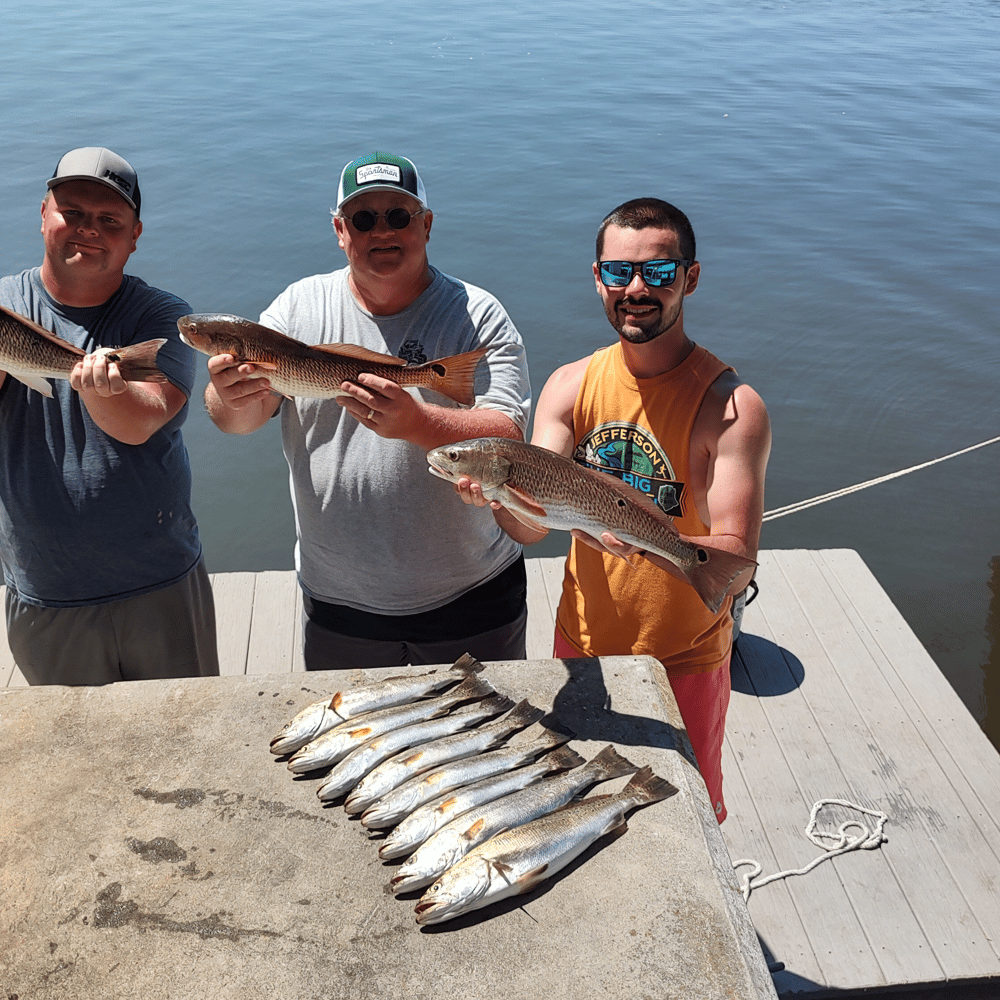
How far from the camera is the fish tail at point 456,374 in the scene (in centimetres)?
294

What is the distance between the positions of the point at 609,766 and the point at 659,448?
3.22 ft

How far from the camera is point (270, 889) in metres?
2.31

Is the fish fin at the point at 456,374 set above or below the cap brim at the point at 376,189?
below

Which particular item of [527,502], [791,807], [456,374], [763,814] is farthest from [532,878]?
[791,807]

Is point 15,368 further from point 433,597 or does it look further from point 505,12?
point 505,12

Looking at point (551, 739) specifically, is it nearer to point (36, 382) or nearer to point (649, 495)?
point (649, 495)

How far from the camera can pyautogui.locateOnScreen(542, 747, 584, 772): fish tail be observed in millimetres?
2684

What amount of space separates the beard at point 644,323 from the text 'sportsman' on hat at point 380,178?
2.62 ft

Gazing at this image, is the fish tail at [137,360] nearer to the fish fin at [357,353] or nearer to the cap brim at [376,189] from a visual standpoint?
the fish fin at [357,353]

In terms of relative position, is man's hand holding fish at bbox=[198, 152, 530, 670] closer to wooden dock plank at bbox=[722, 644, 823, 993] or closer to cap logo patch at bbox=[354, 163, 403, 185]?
cap logo patch at bbox=[354, 163, 403, 185]

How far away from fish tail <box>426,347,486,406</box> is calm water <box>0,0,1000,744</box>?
5.70m

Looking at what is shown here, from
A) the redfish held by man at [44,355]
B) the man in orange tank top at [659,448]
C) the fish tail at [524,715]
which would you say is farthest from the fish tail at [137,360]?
the fish tail at [524,715]

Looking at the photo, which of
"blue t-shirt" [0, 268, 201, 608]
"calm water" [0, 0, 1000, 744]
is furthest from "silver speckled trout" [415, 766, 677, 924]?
"calm water" [0, 0, 1000, 744]

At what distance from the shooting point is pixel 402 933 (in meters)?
2.20
